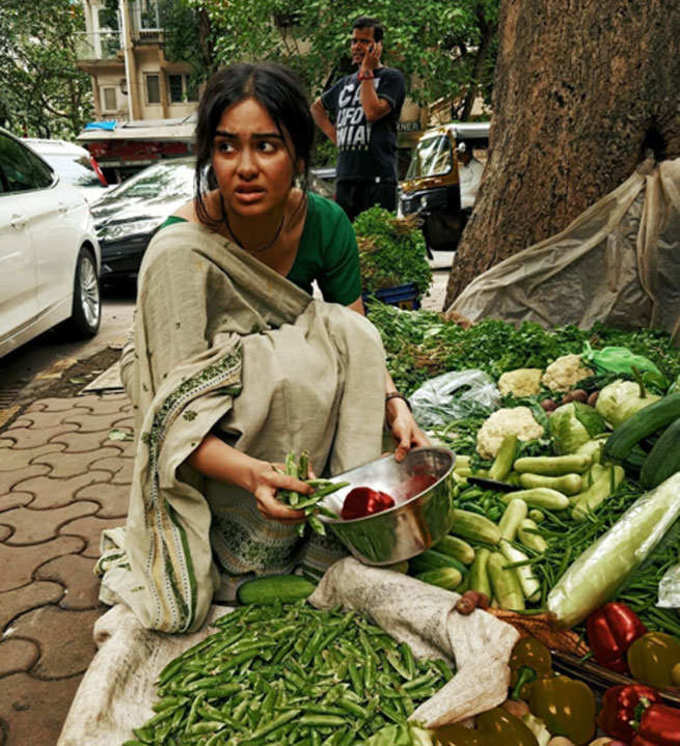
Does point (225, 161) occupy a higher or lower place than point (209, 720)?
higher

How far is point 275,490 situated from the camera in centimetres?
189

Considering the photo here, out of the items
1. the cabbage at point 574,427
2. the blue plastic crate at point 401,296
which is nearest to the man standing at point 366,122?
the blue plastic crate at point 401,296

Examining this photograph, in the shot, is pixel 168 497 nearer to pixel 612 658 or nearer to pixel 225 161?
pixel 225 161

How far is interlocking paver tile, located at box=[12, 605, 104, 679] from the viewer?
226 centimetres

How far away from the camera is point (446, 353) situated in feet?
13.9

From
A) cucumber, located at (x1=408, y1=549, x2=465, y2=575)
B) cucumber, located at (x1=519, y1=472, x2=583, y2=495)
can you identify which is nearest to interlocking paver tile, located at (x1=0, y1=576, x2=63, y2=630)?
cucumber, located at (x1=408, y1=549, x2=465, y2=575)

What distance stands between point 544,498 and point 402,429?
1.93ft

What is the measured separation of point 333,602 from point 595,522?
0.91 metres

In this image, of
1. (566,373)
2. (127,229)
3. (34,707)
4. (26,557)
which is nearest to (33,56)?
(127,229)

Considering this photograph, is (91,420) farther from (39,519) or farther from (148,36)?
(148,36)

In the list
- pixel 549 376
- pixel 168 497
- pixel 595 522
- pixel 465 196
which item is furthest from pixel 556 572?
pixel 465 196

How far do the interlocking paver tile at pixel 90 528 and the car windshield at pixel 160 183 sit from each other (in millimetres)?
6650

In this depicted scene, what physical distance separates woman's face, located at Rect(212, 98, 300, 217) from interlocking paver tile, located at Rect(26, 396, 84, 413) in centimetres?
335

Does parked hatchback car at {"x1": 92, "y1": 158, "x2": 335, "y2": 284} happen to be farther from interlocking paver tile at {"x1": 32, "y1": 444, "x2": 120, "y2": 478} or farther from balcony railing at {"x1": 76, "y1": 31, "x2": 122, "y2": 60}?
balcony railing at {"x1": 76, "y1": 31, "x2": 122, "y2": 60}
